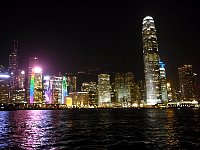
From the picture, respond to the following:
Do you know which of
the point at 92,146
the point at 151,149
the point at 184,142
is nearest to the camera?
the point at 151,149

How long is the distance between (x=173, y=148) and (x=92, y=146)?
31.0 feet

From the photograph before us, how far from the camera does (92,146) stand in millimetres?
32969

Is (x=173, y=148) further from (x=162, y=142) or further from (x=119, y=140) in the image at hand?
(x=119, y=140)

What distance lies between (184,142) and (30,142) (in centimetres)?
2045

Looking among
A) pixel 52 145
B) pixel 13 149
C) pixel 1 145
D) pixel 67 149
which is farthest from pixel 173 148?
pixel 1 145

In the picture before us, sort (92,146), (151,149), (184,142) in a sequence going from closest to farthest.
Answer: (151,149)
(92,146)
(184,142)

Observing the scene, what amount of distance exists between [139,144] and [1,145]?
17465 mm

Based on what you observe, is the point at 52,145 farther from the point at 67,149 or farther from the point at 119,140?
the point at 119,140

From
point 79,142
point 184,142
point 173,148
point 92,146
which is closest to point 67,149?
point 92,146

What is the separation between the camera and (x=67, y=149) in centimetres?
3120

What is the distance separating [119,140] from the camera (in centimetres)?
3769

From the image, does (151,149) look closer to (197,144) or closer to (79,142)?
(197,144)

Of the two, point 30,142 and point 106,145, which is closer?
point 106,145

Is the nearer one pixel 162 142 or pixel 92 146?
Answer: pixel 92 146
